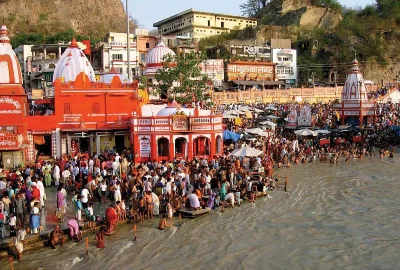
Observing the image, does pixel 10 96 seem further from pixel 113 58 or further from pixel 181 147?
pixel 113 58

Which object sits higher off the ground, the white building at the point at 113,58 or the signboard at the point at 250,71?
the white building at the point at 113,58

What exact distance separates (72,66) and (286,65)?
40.2 meters

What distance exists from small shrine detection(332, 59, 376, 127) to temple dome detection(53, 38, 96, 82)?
19.5m

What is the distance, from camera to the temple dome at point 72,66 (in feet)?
89.9

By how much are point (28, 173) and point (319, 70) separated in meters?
51.7

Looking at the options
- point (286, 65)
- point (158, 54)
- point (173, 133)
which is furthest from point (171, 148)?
point (286, 65)

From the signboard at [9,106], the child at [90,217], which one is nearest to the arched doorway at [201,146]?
the signboard at [9,106]

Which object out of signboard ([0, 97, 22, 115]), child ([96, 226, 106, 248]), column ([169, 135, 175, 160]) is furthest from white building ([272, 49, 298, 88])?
child ([96, 226, 106, 248])

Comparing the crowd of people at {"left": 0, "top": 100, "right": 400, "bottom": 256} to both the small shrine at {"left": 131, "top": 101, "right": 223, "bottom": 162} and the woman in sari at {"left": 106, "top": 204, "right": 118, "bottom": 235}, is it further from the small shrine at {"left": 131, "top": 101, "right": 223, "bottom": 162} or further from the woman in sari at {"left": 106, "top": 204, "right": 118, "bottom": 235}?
the small shrine at {"left": 131, "top": 101, "right": 223, "bottom": 162}

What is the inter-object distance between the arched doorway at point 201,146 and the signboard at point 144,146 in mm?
2478

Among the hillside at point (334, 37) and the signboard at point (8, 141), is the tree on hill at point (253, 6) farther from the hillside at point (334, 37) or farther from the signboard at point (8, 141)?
the signboard at point (8, 141)

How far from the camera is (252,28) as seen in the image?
71312mm

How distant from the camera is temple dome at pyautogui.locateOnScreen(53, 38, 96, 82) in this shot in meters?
27.4

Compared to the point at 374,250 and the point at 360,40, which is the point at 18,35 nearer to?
the point at 360,40
